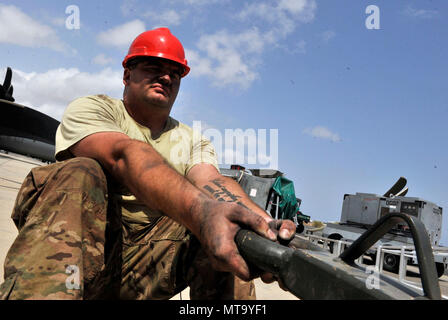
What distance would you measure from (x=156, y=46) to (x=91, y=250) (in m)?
1.24

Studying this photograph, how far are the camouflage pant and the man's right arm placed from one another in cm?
10

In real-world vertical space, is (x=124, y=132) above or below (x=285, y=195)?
above

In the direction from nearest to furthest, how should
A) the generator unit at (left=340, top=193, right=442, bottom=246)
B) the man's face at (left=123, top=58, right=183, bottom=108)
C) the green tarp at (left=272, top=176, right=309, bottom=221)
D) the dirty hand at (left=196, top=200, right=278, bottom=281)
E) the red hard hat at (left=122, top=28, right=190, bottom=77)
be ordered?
1. the dirty hand at (left=196, top=200, right=278, bottom=281)
2. the man's face at (left=123, top=58, right=183, bottom=108)
3. the red hard hat at (left=122, top=28, right=190, bottom=77)
4. the generator unit at (left=340, top=193, right=442, bottom=246)
5. the green tarp at (left=272, top=176, right=309, bottom=221)

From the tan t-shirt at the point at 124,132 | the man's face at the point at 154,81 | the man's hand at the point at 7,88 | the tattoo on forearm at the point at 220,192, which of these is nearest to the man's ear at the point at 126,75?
the man's face at the point at 154,81

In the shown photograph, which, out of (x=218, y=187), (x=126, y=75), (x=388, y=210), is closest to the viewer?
(x=218, y=187)

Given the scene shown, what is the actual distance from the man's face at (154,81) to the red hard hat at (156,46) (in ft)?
0.12

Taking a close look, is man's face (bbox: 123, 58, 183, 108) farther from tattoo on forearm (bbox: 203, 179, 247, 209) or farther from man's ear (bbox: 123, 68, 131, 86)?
tattoo on forearm (bbox: 203, 179, 247, 209)

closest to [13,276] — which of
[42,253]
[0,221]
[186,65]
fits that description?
[42,253]

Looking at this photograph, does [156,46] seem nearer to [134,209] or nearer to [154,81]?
[154,81]

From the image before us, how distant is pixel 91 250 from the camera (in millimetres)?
1183

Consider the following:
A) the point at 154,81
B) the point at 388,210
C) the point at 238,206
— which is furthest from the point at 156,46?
the point at 388,210

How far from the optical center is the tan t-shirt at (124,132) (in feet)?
4.82

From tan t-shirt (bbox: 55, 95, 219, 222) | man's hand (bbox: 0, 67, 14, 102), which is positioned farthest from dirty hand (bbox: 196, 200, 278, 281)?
man's hand (bbox: 0, 67, 14, 102)

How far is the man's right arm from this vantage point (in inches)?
35.8
